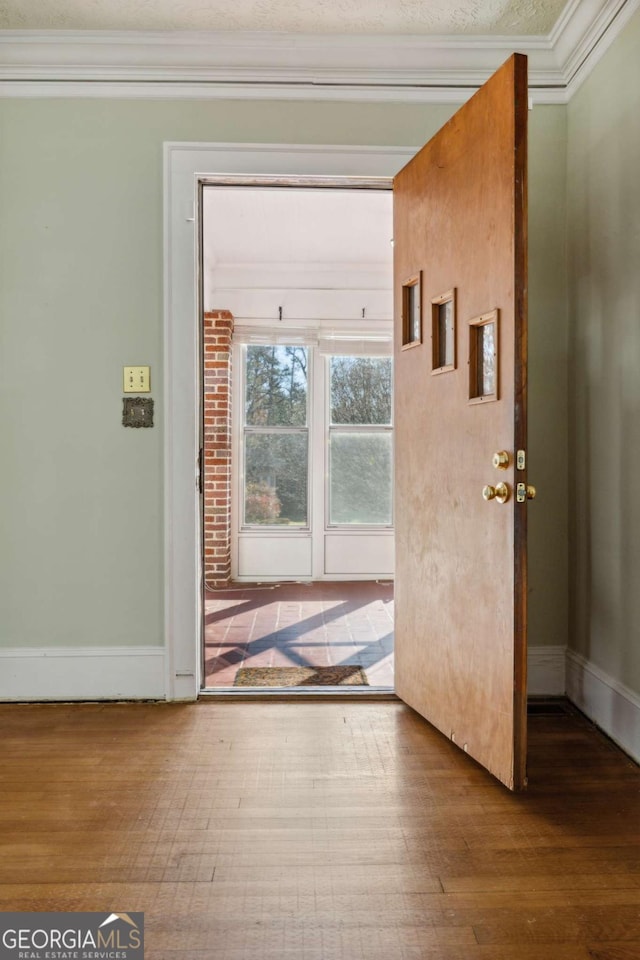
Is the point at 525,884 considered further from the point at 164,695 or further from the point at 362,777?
the point at 164,695

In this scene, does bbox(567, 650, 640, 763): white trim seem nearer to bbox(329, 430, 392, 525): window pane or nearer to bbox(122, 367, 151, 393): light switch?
bbox(122, 367, 151, 393): light switch

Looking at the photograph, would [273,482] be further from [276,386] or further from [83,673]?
[83,673]

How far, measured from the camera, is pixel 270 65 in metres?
2.81

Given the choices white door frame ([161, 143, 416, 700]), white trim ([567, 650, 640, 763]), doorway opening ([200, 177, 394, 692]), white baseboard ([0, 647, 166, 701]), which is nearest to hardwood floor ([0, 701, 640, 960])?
white trim ([567, 650, 640, 763])

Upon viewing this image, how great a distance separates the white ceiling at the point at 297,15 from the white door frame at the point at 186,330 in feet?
1.41

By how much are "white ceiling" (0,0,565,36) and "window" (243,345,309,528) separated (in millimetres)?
3264

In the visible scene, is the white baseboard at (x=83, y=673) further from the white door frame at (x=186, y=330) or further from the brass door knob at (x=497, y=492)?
the brass door knob at (x=497, y=492)

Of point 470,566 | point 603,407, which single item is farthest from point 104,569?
point 603,407

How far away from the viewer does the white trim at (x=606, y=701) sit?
2.38 metres

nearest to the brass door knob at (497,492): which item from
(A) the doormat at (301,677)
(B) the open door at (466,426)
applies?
(B) the open door at (466,426)

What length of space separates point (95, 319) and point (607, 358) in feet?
6.66

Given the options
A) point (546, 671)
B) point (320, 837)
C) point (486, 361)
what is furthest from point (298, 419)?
point (320, 837)

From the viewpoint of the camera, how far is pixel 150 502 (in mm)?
2902

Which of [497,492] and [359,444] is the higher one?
[359,444]
